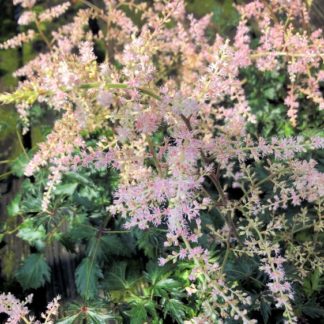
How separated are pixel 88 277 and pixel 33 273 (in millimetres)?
283

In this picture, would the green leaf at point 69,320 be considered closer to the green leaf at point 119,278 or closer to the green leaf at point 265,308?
the green leaf at point 119,278

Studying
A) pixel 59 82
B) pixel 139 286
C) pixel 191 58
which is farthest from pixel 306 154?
pixel 59 82

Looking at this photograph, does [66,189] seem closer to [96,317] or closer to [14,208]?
[14,208]

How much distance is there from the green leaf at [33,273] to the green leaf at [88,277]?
0.17 m

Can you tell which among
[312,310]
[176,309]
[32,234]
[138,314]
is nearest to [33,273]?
[32,234]

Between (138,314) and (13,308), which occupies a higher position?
(13,308)

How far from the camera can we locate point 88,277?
1.83m

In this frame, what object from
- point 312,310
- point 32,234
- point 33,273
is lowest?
point 312,310

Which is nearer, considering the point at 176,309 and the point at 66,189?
the point at 176,309

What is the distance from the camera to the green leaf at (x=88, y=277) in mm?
1819

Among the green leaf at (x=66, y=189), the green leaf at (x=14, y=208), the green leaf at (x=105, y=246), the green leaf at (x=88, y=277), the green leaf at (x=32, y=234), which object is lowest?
the green leaf at (x=88, y=277)

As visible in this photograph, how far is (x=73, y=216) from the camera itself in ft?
6.65

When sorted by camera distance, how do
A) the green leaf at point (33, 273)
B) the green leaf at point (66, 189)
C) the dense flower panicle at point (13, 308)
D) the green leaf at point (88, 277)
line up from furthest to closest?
the green leaf at point (66, 189)
the green leaf at point (33, 273)
the green leaf at point (88, 277)
the dense flower panicle at point (13, 308)

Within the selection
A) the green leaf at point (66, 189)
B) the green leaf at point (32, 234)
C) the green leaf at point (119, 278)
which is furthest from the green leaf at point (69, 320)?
the green leaf at point (66, 189)
